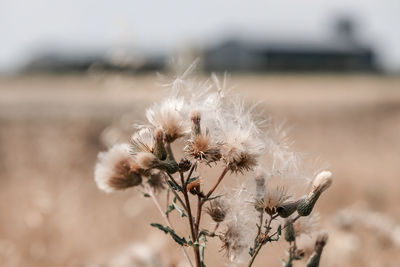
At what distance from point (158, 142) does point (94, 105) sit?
1414 centimetres

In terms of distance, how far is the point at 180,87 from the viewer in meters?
1.70

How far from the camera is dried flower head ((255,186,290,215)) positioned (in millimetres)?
1520

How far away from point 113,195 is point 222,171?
16.0 ft

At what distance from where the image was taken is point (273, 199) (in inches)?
59.8

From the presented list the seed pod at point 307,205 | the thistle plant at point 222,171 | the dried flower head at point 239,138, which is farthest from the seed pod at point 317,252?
the dried flower head at point 239,138

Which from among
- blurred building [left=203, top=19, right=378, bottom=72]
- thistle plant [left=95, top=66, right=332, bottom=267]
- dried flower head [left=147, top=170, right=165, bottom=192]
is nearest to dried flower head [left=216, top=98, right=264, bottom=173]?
thistle plant [left=95, top=66, right=332, bottom=267]

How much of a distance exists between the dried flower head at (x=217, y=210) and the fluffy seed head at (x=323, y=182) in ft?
0.72

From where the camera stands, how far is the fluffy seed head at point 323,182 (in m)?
1.57

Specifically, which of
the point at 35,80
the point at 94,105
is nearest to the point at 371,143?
the point at 94,105

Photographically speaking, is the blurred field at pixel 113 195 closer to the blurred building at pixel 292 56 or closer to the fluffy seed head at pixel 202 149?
the fluffy seed head at pixel 202 149

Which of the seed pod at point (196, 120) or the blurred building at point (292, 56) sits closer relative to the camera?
the seed pod at point (196, 120)

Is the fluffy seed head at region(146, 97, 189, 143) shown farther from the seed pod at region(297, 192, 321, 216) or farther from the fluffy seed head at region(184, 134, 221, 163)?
the seed pod at region(297, 192, 321, 216)

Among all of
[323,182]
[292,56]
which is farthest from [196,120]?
[292,56]

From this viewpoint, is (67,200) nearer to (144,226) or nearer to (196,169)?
(144,226)
